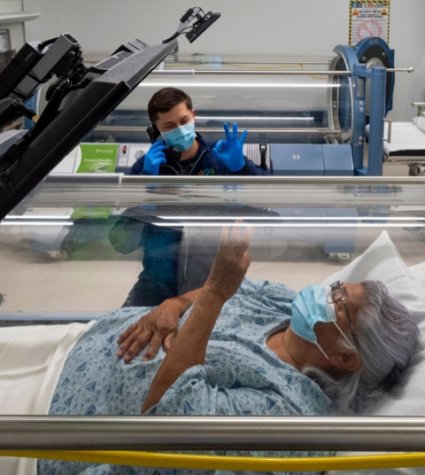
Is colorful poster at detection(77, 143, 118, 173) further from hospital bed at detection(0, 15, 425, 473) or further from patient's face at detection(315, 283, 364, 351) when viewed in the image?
patient's face at detection(315, 283, 364, 351)

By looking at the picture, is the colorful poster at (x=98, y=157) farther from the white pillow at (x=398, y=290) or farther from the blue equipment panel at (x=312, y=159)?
the white pillow at (x=398, y=290)

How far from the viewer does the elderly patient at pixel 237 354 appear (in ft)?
4.78

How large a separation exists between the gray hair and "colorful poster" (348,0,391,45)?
5.19 metres

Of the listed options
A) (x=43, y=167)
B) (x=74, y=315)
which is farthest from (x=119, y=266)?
(x=43, y=167)

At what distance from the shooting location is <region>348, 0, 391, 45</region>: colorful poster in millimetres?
6332

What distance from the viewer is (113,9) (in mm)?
6281

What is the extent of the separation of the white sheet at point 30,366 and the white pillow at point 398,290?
24.0 inches

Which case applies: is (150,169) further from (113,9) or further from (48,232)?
(113,9)

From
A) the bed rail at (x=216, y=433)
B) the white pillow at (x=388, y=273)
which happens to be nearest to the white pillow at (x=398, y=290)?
the white pillow at (x=388, y=273)

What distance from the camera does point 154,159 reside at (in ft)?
9.21

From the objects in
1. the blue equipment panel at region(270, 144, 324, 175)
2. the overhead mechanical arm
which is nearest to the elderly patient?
the overhead mechanical arm

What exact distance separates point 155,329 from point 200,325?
0.13m

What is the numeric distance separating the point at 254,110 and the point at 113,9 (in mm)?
2395

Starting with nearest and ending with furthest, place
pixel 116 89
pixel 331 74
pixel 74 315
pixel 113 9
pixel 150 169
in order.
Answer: pixel 116 89 < pixel 74 315 < pixel 150 169 < pixel 331 74 < pixel 113 9
